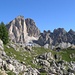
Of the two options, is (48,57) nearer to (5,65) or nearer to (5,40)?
(5,40)

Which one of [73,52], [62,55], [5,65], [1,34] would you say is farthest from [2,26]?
[5,65]

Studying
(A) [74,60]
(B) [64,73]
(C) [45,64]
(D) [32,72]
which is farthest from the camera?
(A) [74,60]

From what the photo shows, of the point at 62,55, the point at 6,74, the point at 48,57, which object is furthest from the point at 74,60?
the point at 6,74

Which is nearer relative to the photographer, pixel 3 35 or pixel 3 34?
pixel 3 35

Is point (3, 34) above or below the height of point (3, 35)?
above

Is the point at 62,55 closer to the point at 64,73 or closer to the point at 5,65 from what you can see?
the point at 64,73

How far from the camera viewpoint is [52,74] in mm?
60594

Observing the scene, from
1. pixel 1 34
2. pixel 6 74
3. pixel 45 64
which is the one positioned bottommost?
pixel 6 74

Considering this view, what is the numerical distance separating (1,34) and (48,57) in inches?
913

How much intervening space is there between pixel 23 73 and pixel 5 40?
145 ft

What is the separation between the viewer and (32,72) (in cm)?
5591

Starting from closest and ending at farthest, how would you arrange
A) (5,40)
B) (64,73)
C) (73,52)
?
(64,73)
(5,40)
(73,52)

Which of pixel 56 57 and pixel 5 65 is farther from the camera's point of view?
pixel 56 57

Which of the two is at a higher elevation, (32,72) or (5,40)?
(5,40)
